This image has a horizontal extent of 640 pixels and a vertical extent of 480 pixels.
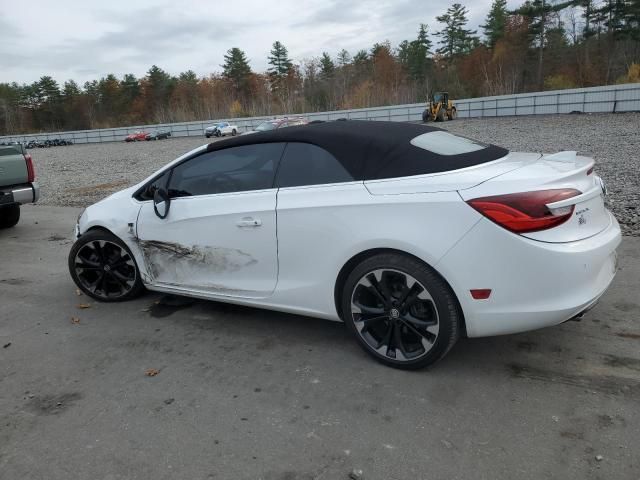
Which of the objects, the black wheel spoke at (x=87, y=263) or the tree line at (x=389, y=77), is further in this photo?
the tree line at (x=389, y=77)

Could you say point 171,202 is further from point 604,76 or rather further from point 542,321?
point 604,76

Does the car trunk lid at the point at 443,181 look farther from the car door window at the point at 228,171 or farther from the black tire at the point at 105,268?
the black tire at the point at 105,268

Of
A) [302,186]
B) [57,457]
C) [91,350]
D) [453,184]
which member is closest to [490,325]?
[453,184]

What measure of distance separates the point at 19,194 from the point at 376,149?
6.22 m

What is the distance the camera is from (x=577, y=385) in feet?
9.75

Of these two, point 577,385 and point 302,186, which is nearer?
point 577,385

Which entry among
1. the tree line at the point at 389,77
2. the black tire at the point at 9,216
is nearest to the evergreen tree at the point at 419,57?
the tree line at the point at 389,77

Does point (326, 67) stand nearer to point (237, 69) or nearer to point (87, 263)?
point (237, 69)

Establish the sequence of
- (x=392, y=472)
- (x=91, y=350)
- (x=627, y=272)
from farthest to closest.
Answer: (x=627, y=272), (x=91, y=350), (x=392, y=472)

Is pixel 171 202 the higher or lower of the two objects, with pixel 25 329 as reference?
higher

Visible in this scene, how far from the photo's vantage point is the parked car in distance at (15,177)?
7336mm

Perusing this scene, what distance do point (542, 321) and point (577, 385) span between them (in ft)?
1.49

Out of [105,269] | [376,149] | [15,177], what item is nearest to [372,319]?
[376,149]

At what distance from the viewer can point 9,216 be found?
332 inches
